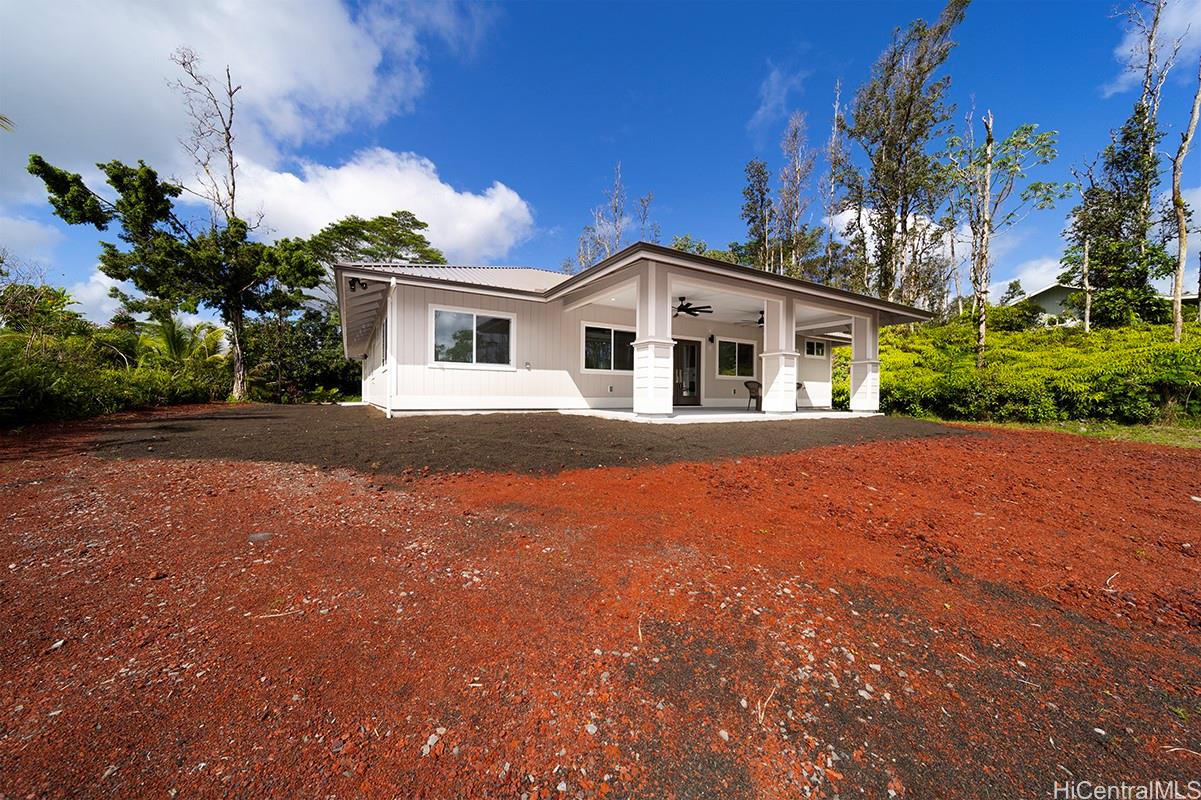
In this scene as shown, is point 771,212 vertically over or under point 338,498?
over

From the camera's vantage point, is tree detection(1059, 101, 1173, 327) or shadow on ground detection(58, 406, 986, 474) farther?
tree detection(1059, 101, 1173, 327)

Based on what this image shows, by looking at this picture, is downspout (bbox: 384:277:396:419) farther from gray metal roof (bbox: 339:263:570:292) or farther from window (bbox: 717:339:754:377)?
window (bbox: 717:339:754:377)

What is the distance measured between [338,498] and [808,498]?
13.3 ft

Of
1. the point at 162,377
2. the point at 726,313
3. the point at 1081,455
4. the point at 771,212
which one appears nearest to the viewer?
the point at 1081,455

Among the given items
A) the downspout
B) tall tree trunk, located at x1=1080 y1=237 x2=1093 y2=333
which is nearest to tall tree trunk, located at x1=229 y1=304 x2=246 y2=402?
the downspout

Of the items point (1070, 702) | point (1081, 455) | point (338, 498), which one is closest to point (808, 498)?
point (1070, 702)

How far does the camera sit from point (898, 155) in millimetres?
20578

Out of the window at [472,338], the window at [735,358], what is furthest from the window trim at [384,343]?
the window at [735,358]

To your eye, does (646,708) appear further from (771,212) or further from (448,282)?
(771,212)

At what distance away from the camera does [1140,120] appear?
708 inches

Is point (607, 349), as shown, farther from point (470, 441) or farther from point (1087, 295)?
point (1087, 295)

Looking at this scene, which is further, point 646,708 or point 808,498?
point 808,498

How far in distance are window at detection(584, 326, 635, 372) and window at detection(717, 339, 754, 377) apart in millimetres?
3373

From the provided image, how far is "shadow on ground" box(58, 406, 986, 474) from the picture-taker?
15.7ft
